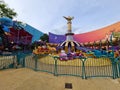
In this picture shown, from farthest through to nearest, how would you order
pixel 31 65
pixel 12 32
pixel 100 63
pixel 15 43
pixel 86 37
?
pixel 86 37, pixel 12 32, pixel 15 43, pixel 100 63, pixel 31 65

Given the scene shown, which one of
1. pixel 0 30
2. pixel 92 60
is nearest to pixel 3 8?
pixel 0 30

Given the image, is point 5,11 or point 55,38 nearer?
point 5,11

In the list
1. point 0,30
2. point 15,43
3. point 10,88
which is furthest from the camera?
point 15,43

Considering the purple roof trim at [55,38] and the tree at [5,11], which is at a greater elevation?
the tree at [5,11]

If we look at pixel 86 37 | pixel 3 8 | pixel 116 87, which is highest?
pixel 3 8

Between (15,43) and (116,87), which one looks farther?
(15,43)

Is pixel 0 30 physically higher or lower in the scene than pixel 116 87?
higher

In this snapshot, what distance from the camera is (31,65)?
1113 centimetres

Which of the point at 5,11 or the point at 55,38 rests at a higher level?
the point at 5,11

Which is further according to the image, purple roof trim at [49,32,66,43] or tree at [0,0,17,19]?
purple roof trim at [49,32,66,43]

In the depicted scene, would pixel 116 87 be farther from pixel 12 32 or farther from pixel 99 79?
pixel 12 32

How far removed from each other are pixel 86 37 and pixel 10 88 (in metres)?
41.9

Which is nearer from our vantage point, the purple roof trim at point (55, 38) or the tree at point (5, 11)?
the tree at point (5, 11)

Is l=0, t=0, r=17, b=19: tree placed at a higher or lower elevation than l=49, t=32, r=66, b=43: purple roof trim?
higher
